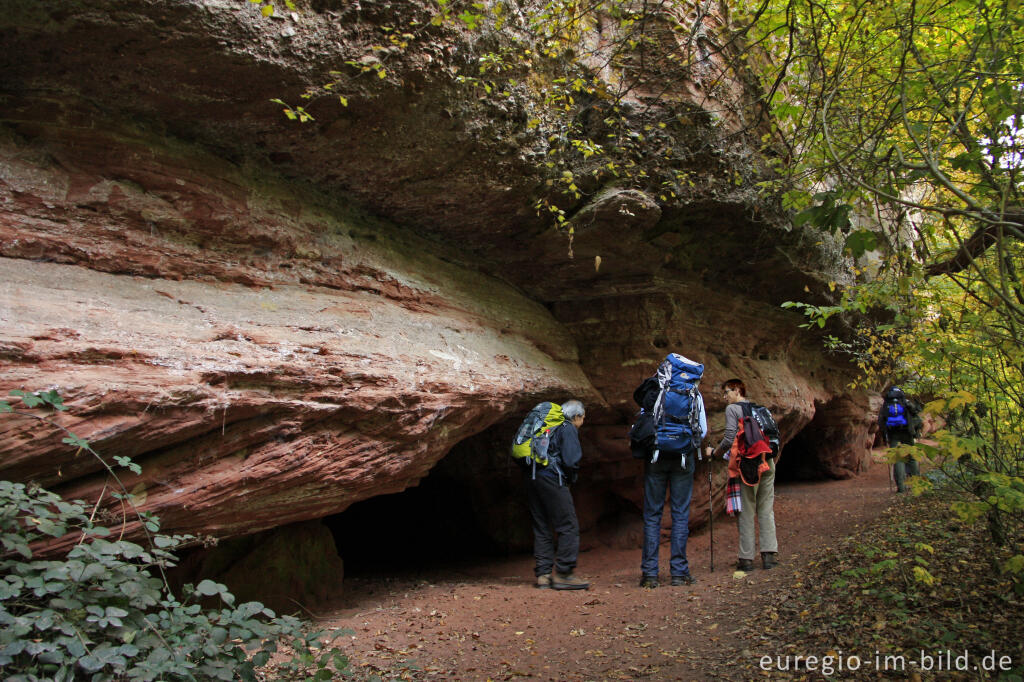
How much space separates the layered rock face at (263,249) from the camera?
3719mm

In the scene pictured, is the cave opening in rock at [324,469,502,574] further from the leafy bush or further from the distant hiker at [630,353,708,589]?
the leafy bush

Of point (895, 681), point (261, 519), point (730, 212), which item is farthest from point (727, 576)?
point (261, 519)

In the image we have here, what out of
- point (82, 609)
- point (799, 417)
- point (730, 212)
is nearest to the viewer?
point (82, 609)

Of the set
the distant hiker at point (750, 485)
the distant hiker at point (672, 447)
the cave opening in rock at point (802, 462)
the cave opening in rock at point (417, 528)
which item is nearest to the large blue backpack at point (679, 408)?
the distant hiker at point (672, 447)

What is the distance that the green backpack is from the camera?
6.10 metres

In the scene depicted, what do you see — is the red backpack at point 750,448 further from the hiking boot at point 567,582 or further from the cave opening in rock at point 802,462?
the cave opening in rock at point 802,462

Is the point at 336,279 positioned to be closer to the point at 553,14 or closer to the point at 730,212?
the point at 553,14

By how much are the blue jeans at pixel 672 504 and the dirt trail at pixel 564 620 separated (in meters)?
0.26

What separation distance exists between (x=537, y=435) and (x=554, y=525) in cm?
88

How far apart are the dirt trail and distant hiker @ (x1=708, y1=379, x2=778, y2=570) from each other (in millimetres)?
273

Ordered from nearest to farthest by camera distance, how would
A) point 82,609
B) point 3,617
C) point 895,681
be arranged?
point 3,617 < point 82,609 < point 895,681

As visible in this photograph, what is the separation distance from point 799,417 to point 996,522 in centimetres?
510

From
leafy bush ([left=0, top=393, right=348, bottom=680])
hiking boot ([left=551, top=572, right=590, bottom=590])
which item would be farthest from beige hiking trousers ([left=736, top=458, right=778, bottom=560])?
leafy bush ([left=0, top=393, right=348, bottom=680])

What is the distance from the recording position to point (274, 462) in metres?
4.21
